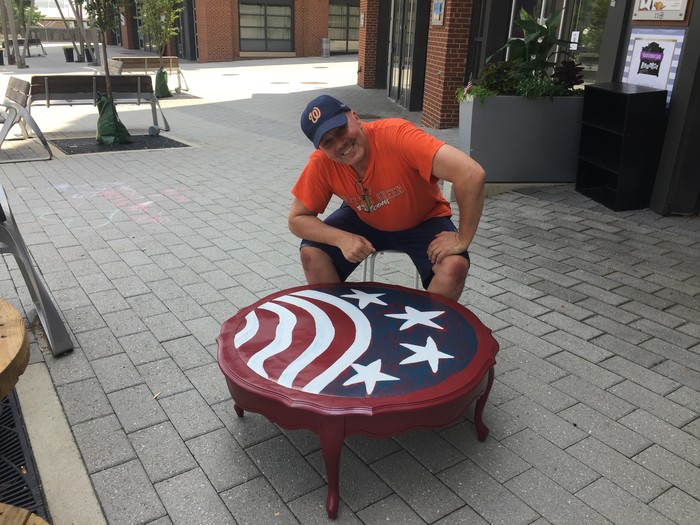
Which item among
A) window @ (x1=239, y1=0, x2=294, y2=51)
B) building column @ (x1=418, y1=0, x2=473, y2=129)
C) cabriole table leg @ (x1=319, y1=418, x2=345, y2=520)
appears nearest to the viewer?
cabriole table leg @ (x1=319, y1=418, x2=345, y2=520)

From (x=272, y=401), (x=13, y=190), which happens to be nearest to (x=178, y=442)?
(x=272, y=401)

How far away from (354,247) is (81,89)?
839 centimetres

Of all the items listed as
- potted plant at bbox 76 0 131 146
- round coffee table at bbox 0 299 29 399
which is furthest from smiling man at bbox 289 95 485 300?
potted plant at bbox 76 0 131 146

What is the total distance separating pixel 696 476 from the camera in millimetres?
2566

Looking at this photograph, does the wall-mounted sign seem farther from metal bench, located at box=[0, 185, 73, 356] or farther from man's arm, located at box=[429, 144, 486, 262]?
metal bench, located at box=[0, 185, 73, 356]

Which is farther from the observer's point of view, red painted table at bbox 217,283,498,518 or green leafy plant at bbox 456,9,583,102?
green leafy plant at bbox 456,9,583,102

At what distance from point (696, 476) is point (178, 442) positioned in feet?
7.58

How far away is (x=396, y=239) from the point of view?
3371 millimetres

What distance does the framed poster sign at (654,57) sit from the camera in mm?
5699

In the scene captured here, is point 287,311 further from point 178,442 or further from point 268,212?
point 268,212

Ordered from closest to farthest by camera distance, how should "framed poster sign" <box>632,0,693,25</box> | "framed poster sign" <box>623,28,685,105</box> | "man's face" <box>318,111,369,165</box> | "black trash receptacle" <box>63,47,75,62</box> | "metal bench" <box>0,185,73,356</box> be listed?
"man's face" <box>318,111,369,165</box>, "metal bench" <box>0,185,73,356</box>, "framed poster sign" <box>632,0,693,25</box>, "framed poster sign" <box>623,28,685,105</box>, "black trash receptacle" <box>63,47,75,62</box>

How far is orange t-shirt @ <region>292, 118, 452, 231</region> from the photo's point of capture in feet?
9.62

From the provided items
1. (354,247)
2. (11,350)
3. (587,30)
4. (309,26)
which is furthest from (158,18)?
(309,26)

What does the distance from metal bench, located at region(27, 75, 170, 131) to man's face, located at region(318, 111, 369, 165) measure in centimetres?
801
